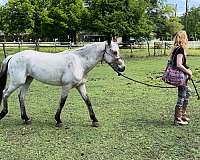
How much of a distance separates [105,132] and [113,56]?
1399mm

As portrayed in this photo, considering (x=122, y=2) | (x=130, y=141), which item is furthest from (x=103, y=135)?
(x=122, y=2)

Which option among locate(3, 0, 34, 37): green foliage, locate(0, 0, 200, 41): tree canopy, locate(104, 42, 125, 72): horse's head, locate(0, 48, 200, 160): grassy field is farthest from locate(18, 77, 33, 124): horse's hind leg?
locate(3, 0, 34, 37): green foliage

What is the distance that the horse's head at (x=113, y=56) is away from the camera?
727 cm

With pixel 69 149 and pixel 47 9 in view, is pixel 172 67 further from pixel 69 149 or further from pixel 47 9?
pixel 47 9

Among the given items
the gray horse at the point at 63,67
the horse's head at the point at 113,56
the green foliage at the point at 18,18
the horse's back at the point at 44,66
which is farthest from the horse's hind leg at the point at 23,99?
the green foliage at the point at 18,18

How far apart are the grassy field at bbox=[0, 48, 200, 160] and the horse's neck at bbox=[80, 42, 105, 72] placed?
45.0 inches

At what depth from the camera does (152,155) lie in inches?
217

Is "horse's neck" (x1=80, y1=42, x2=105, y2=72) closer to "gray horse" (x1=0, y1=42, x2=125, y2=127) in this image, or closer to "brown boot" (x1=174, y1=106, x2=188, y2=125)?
"gray horse" (x1=0, y1=42, x2=125, y2=127)

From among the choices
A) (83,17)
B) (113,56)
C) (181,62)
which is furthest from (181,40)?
(83,17)

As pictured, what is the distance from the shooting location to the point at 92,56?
7414mm

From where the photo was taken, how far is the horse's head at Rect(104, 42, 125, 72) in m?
→ 7.27

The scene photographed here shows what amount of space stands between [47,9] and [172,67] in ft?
119

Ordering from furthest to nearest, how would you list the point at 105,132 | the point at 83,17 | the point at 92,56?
the point at 83,17
the point at 92,56
the point at 105,132

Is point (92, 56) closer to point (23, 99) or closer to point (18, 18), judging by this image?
point (23, 99)
